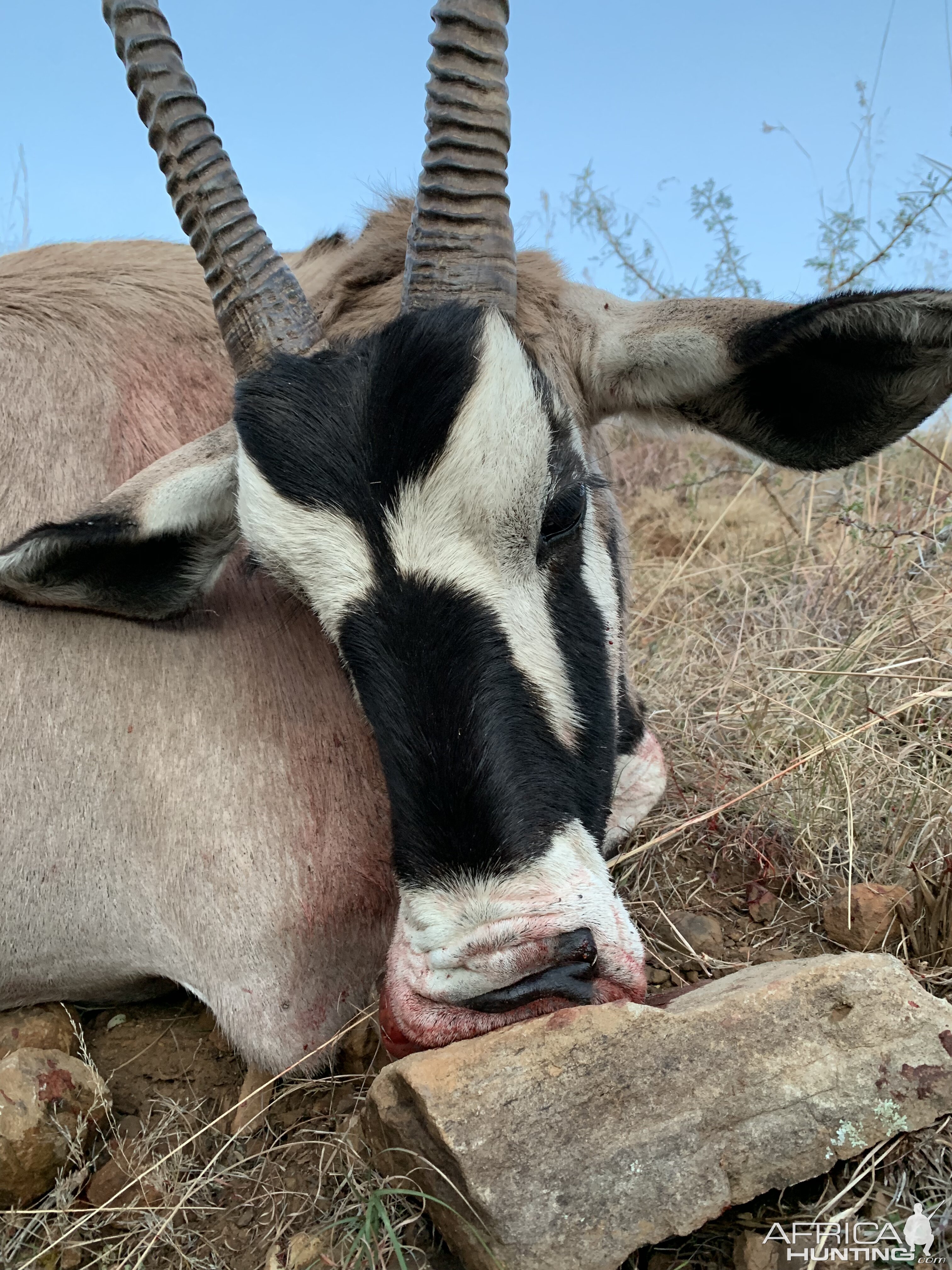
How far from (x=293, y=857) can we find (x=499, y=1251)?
4.34 feet

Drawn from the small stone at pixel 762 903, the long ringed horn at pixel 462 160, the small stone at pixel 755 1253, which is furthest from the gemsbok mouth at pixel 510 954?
the long ringed horn at pixel 462 160

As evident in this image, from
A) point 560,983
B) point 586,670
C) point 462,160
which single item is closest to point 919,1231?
point 560,983

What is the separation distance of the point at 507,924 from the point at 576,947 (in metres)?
0.18

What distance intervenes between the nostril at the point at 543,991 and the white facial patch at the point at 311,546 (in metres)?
1.01

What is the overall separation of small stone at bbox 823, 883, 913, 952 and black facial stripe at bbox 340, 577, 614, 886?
0.98 m

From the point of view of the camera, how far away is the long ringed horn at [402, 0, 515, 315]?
2936mm

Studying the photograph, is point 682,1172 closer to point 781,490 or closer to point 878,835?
point 878,835

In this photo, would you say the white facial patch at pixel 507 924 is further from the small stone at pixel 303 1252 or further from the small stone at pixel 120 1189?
the small stone at pixel 120 1189

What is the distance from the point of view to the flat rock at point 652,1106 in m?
1.92

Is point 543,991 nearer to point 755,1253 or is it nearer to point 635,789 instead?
point 755,1253

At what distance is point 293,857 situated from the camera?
9.61 ft

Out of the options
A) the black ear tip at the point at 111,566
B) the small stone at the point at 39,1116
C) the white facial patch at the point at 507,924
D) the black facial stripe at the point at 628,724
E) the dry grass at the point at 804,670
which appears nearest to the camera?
the white facial patch at the point at 507,924

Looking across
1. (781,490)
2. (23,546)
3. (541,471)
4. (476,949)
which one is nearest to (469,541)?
(541,471)

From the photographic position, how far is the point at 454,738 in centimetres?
233
